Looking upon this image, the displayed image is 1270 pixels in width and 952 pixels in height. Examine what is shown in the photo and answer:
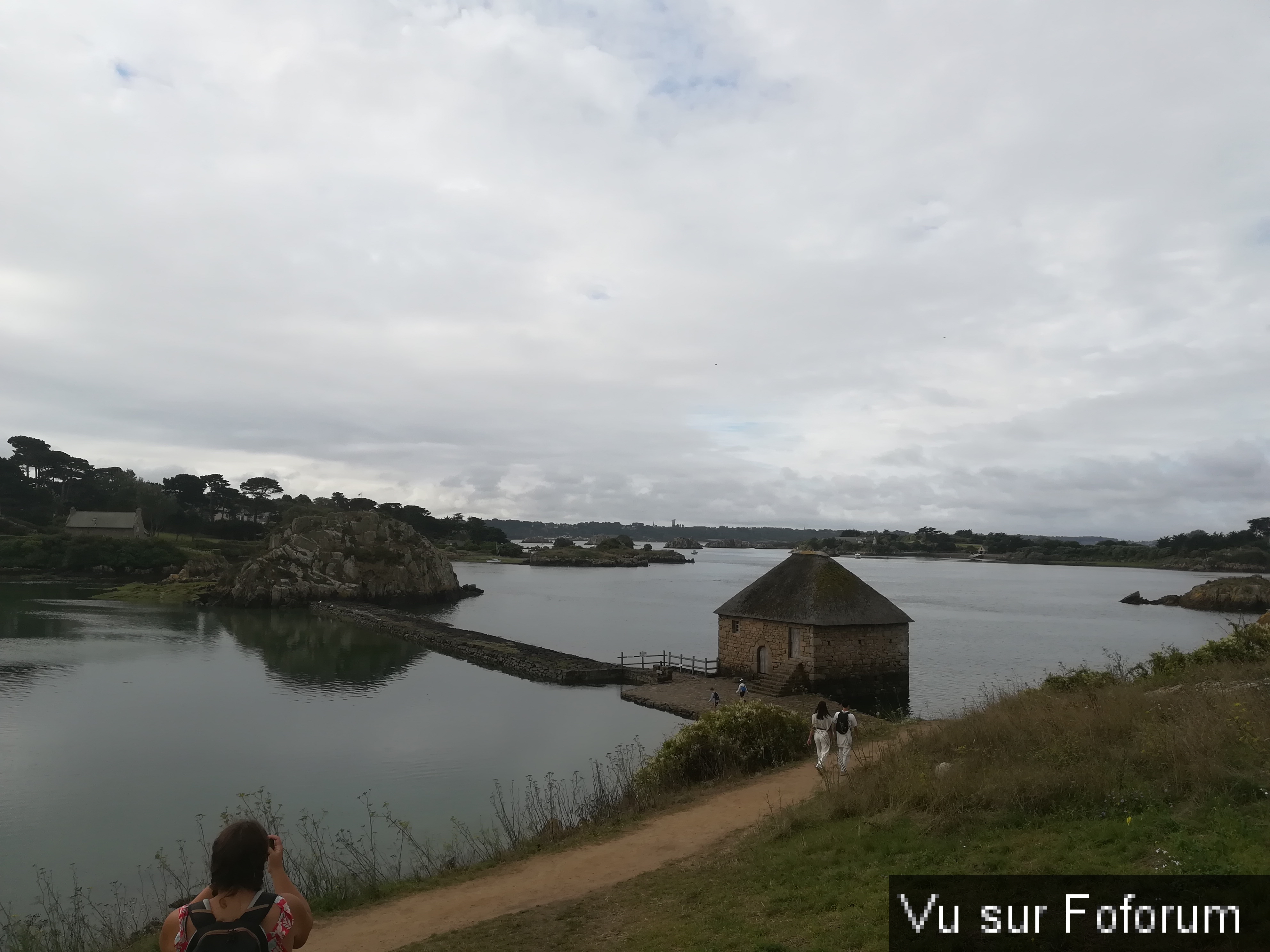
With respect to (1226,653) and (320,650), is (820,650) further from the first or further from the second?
(320,650)

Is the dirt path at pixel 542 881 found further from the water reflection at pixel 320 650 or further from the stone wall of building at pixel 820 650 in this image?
the water reflection at pixel 320 650

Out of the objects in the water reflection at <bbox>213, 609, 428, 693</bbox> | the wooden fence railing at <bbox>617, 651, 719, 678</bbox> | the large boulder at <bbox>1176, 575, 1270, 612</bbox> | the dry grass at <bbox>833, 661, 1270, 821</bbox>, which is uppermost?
the dry grass at <bbox>833, 661, 1270, 821</bbox>

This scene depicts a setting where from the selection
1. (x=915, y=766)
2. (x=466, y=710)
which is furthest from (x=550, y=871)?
(x=466, y=710)

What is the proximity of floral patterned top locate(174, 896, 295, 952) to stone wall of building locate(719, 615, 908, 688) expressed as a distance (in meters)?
26.7

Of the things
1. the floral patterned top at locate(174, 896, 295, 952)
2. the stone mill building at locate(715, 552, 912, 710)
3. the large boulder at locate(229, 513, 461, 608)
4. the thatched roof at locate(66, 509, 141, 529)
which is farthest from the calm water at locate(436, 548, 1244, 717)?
the thatched roof at locate(66, 509, 141, 529)

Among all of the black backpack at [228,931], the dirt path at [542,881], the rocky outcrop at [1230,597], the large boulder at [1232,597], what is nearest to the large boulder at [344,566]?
the dirt path at [542,881]

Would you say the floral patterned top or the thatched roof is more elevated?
the thatched roof

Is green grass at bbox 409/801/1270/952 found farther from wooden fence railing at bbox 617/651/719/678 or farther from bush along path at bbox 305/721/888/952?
wooden fence railing at bbox 617/651/719/678

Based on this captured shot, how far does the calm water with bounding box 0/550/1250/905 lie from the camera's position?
1756cm

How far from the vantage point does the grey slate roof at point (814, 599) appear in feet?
97.2

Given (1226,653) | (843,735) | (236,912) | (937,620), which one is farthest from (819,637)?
(937,620)

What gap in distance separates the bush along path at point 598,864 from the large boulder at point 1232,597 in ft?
276

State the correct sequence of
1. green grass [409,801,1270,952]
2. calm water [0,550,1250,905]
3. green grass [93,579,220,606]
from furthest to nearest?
green grass [93,579,220,606] < calm water [0,550,1250,905] < green grass [409,801,1270,952]

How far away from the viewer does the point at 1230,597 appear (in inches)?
3095
